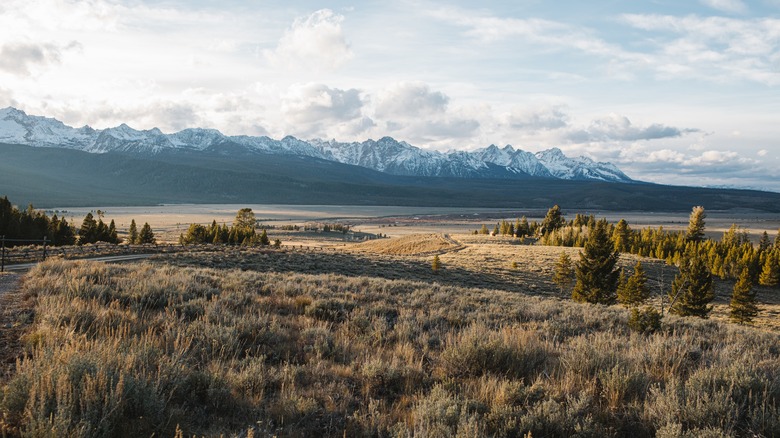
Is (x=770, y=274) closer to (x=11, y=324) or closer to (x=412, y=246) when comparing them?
(x=412, y=246)

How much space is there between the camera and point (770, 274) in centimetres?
5900

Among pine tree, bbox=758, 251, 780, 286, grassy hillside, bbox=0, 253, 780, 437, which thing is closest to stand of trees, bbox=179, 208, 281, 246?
grassy hillside, bbox=0, 253, 780, 437

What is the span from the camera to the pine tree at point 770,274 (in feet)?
193

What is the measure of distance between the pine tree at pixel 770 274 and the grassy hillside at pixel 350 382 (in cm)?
6521

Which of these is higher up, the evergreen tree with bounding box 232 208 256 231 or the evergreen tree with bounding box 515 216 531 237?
the evergreen tree with bounding box 232 208 256 231

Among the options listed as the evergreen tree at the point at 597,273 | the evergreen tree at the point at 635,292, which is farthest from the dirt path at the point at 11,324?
the evergreen tree at the point at 635,292

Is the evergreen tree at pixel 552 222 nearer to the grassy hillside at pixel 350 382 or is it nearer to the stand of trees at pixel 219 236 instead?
the stand of trees at pixel 219 236

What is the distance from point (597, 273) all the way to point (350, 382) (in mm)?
39585

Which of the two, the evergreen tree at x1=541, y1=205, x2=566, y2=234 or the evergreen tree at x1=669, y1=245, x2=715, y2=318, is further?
the evergreen tree at x1=541, y1=205, x2=566, y2=234

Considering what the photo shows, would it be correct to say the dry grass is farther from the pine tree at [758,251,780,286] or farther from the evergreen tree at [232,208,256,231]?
the pine tree at [758,251,780,286]

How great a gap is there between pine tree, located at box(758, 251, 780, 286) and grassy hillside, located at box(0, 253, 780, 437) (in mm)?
65206

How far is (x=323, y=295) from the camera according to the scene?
42.8 ft

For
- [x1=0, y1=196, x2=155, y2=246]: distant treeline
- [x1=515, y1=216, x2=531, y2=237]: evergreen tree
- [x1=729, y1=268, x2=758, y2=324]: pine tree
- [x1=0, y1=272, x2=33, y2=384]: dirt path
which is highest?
[x1=0, y1=272, x2=33, y2=384]: dirt path

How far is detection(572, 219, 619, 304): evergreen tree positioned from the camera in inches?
1563
